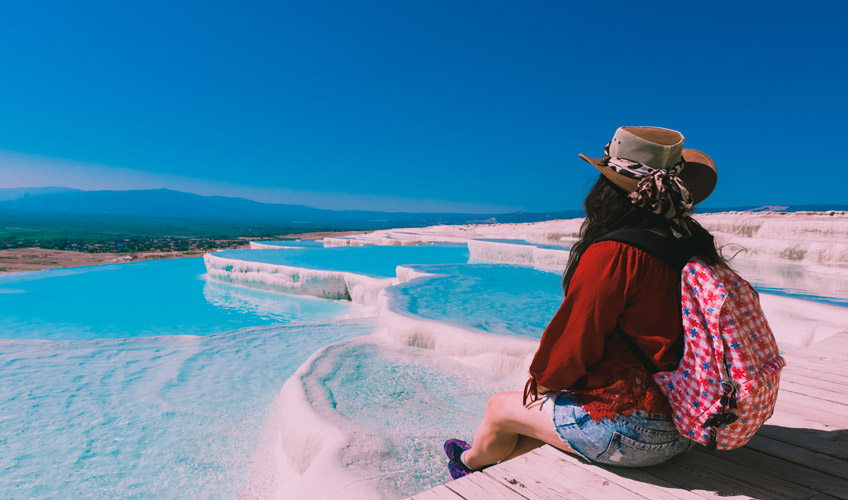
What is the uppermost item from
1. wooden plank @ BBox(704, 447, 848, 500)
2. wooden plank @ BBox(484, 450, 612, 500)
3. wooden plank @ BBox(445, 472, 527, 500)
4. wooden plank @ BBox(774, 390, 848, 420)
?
wooden plank @ BBox(484, 450, 612, 500)

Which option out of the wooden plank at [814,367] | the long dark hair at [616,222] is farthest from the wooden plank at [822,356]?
the long dark hair at [616,222]

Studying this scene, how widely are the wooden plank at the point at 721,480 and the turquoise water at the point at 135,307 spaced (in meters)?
6.26

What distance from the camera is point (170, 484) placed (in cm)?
262

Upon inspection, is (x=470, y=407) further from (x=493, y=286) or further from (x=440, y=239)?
(x=440, y=239)

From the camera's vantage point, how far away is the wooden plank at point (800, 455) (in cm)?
139

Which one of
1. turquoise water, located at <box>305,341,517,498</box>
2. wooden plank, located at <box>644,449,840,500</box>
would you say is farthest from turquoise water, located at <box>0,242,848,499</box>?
wooden plank, located at <box>644,449,840,500</box>

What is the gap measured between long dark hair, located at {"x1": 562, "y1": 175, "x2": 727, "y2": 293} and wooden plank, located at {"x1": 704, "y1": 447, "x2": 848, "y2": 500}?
707 millimetres

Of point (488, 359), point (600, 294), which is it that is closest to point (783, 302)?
point (488, 359)

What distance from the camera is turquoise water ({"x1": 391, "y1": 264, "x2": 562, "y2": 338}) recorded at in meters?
4.50

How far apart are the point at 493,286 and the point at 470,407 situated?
12.3 ft

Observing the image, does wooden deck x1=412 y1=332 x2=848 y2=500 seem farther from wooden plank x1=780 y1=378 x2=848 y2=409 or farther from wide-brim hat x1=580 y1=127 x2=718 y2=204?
wide-brim hat x1=580 y1=127 x2=718 y2=204

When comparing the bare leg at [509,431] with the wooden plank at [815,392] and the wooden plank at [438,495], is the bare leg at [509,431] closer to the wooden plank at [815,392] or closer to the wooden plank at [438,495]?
the wooden plank at [438,495]

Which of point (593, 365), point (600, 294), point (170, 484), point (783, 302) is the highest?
point (600, 294)

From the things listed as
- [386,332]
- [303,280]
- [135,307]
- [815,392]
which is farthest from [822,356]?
[135,307]
